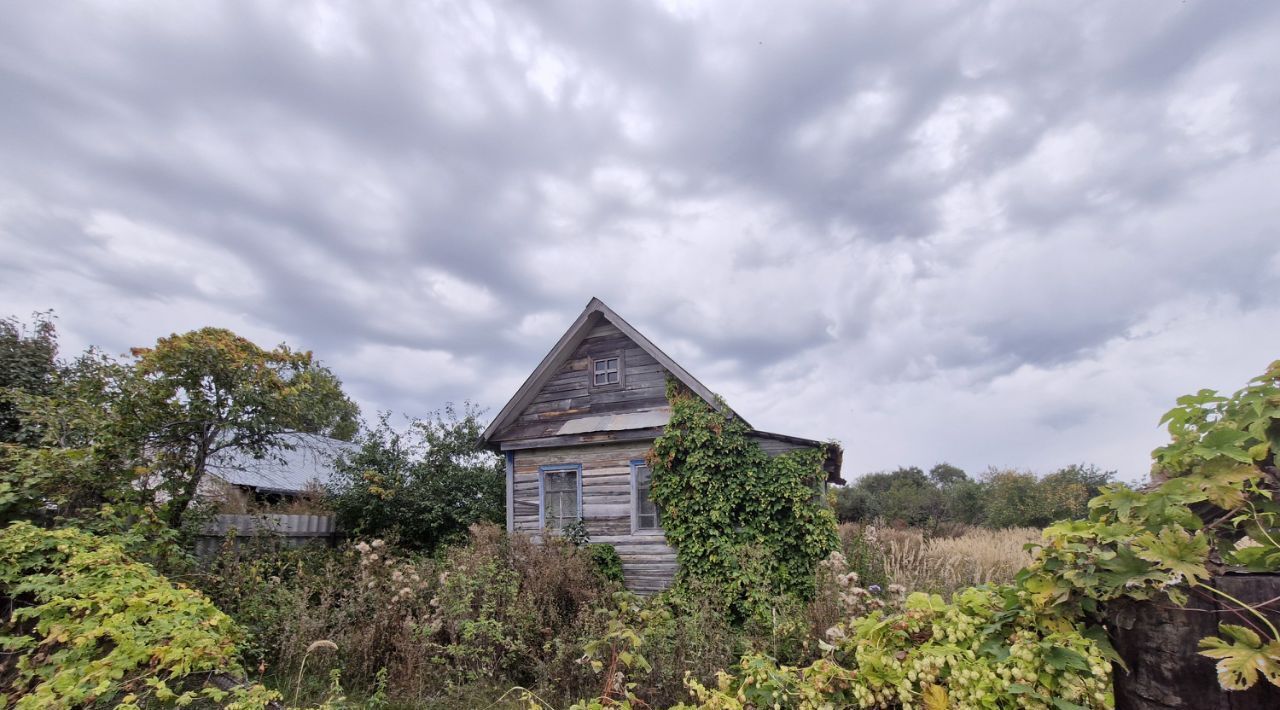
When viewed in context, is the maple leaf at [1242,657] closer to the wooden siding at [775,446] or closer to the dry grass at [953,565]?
the dry grass at [953,565]

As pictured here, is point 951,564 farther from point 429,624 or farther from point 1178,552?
Result: point 1178,552

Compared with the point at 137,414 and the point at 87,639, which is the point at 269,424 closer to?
the point at 137,414

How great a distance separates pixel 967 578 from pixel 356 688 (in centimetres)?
768

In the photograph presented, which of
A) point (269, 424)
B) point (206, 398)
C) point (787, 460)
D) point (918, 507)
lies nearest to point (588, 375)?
point (787, 460)

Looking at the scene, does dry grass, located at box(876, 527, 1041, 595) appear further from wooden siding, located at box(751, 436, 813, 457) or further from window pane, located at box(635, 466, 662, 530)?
window pane, located at box(635, 466, 662, 530)

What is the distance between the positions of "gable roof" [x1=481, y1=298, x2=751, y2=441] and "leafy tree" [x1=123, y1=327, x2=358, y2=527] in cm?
333

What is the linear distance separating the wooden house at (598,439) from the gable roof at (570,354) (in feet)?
0.07

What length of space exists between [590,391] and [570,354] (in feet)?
3.01

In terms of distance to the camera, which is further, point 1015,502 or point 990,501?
point 990,501

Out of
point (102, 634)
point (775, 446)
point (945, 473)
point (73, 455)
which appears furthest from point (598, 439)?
point (945, 473)

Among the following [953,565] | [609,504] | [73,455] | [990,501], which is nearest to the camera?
[73,455]

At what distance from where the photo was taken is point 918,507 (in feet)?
83.9

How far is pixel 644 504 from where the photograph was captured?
1020 centimetres

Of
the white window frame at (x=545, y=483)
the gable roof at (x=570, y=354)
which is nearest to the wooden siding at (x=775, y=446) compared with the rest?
the gable roof at (x=570, y=354)
